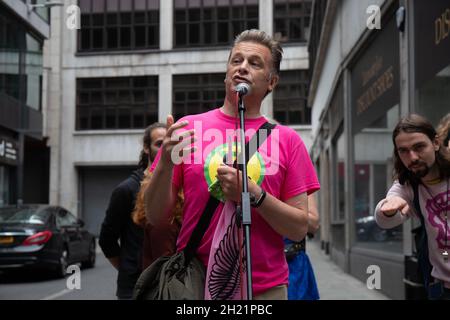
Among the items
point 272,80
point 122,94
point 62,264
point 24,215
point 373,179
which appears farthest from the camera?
point 122,94

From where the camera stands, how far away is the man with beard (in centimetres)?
302

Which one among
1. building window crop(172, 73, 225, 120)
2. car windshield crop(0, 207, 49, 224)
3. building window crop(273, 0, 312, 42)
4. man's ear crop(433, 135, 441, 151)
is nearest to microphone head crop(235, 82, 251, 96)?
man's ear crop(433, 135, 441, 151)

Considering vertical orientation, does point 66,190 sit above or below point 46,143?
below

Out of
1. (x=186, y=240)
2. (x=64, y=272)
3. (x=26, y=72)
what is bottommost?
(x=64, y=272)

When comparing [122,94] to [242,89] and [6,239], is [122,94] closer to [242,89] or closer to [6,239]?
[6,239]

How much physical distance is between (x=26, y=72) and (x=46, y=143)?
10753 mm

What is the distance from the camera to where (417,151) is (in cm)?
302

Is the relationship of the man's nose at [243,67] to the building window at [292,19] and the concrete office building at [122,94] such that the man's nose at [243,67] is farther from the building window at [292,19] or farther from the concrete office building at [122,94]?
the building window at [292,19]

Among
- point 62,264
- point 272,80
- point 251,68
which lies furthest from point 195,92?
point 251,68

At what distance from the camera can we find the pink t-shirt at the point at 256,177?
248 cm

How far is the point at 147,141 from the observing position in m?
4.39

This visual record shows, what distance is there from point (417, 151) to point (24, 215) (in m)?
11.0

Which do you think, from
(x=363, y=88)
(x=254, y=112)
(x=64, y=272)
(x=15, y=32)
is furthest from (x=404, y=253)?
(x=15, y=32)
